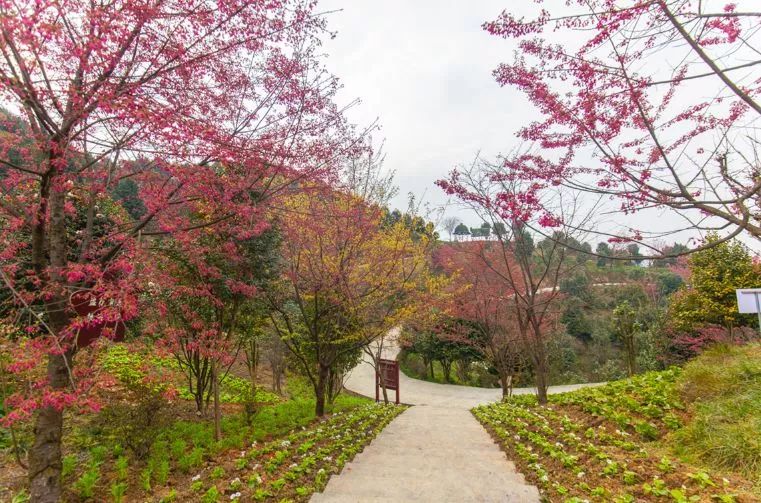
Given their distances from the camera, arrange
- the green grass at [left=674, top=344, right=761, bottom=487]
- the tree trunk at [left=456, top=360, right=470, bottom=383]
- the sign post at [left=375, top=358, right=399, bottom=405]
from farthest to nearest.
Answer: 1. the tree trunk at [left=456, top=360, right=470, bottom=383]
2. the sign post at [left=375, top=358, right=399, bottom=405]
3. the green grass at [left=674, top=344, right=761, bottom=487]

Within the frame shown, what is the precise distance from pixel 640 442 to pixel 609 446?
51cm

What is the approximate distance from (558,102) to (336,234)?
369 cm

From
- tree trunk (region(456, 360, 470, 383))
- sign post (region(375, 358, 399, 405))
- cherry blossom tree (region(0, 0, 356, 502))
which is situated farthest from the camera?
tree trunk (region(456, 360, 470, 383))

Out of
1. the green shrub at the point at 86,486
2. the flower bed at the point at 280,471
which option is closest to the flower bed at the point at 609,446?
the flower bed at the point at 280,471

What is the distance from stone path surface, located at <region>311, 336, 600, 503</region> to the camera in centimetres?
310

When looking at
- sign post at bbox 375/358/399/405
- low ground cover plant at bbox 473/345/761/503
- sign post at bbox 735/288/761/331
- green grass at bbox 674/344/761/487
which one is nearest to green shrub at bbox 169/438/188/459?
low ground cover plant at bbox 473/345/761/503

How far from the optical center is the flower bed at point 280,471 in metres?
3.09

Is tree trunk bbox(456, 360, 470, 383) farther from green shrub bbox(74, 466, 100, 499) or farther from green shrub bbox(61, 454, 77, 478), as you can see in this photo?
green shrub bbox(74, 466, 100, 499)

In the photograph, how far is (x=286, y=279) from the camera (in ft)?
21.2

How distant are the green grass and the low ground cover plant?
11 mm

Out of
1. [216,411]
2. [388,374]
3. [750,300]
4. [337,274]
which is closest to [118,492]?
[216,411]

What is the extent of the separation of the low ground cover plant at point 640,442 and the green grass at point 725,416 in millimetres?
11

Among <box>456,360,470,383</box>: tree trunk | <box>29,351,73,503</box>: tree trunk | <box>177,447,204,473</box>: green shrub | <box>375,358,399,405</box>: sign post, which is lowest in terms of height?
<box>456,360,470,383</box>: tree trunk

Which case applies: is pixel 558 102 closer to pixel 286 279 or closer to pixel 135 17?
pixel 135 17
